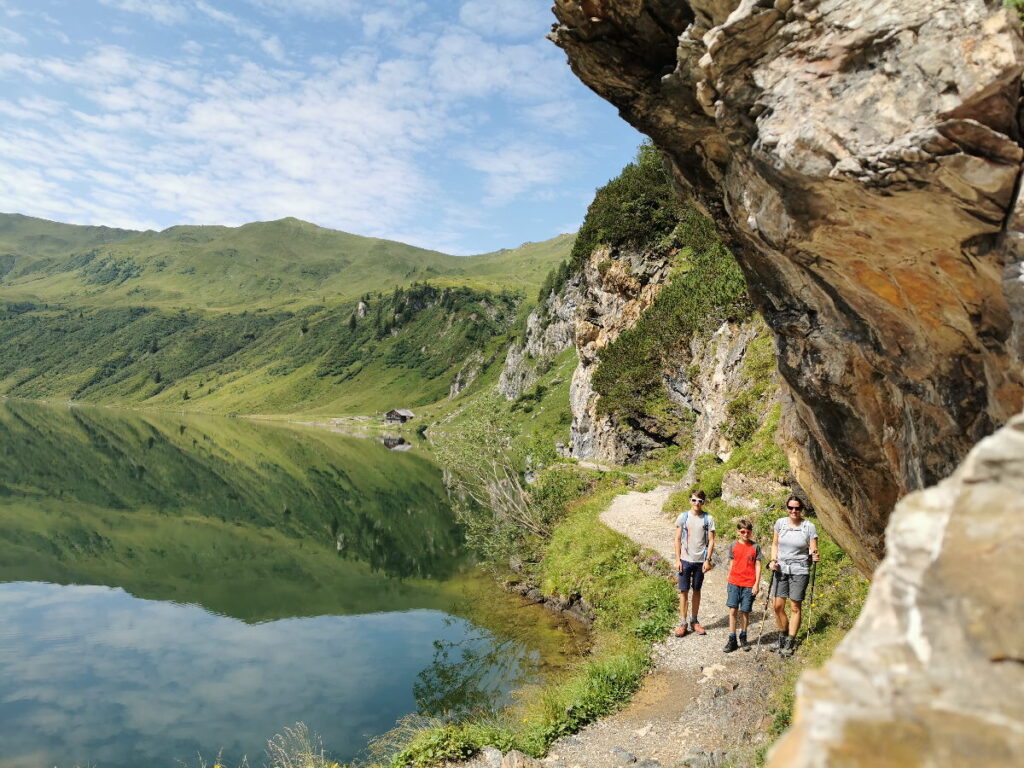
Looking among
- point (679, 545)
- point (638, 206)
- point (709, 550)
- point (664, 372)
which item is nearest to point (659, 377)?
point (664, 372)

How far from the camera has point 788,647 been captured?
1367 centimetres

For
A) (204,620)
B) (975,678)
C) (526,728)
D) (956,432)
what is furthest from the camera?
(204,620)

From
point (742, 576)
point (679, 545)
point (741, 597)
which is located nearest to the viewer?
point (742, 576)

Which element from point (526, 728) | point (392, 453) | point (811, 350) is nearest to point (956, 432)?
point (811, 350)

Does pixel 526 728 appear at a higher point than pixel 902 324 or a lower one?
lower

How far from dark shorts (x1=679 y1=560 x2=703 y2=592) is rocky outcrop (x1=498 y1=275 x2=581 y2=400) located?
363 feet

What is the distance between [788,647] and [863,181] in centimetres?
1079

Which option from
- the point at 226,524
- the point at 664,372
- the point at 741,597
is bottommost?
the point at 226,524

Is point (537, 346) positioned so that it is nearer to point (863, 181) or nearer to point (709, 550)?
point (709, 550)

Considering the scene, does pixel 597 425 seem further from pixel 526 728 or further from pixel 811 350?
pixel 811 350

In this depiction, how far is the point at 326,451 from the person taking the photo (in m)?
122

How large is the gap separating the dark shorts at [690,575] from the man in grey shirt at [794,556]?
2364mm

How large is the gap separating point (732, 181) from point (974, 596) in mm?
8055

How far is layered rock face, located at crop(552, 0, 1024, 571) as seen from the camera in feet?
19.3
